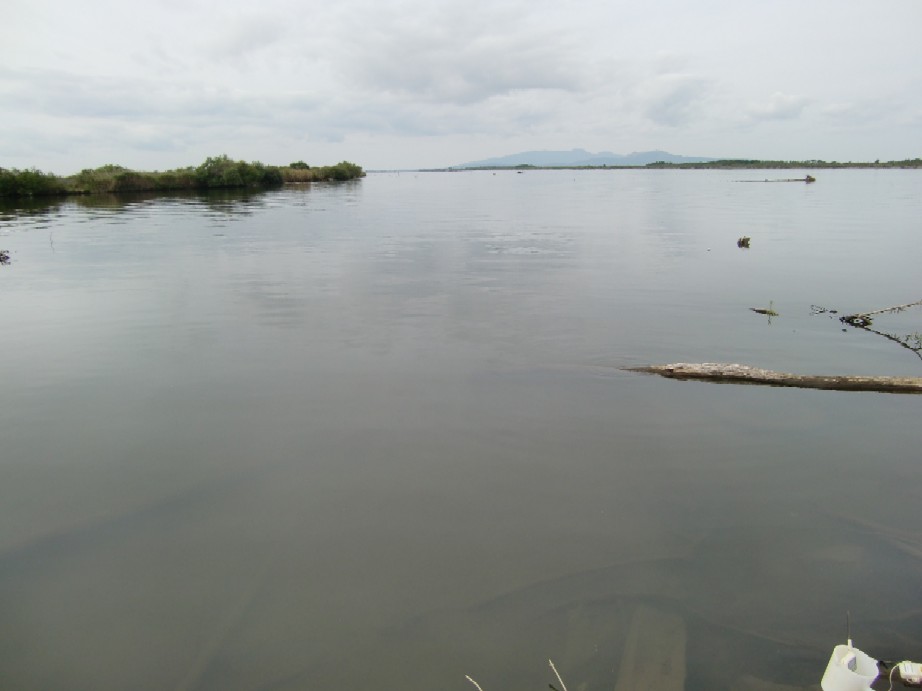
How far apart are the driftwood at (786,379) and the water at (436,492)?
39cm

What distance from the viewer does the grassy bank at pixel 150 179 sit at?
65.6 meters

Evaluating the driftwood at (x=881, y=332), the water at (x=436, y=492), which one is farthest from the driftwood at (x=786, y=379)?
the driftwood at (x=881, y=332)

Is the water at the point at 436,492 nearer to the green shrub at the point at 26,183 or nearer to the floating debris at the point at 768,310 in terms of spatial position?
the floating debris at the point at 768,310

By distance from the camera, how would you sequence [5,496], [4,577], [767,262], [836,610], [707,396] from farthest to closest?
1. [767,262]
2. [707,396]
3. [5,496]
4. [4,577]
5. [836,610]

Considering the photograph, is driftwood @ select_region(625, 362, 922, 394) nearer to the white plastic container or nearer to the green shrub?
the white plastic container

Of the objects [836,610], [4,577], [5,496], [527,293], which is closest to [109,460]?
[5,496]

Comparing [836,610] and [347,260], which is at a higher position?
[347,260]

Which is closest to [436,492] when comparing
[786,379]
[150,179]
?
[786,379]

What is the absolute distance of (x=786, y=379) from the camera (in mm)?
10750

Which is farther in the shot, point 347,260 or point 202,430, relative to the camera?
point 347,260

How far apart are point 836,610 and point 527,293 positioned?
14571 mm

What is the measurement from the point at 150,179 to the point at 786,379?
88.6m

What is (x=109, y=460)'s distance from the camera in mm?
8859

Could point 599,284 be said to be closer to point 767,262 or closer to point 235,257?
point 767,262
